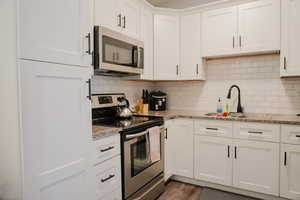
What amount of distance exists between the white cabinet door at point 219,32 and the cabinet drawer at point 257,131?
0.96 meters

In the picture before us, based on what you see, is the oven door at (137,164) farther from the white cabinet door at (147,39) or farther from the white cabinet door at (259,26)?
the white cabinet door at (259,26)

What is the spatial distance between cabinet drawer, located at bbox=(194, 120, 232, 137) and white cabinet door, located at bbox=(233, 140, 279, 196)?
0.51 feet

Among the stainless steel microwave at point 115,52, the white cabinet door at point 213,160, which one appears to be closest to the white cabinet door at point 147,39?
the stainless steel microwave at point 115,52

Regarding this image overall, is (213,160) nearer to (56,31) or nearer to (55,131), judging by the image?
(55,131)

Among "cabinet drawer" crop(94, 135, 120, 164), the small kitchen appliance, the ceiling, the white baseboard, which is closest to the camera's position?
"cabinet drawer" crop(94, 135, 120, 164)

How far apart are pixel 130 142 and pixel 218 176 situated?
1.29 meters

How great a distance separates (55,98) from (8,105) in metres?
0.23

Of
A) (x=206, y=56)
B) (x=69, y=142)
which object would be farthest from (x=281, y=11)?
(x=69, y=142)

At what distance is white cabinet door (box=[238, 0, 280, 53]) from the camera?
7.59 feet

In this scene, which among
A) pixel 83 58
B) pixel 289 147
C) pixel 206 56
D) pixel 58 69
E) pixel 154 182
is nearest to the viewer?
pixel 58 69

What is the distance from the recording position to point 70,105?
1.26 meters

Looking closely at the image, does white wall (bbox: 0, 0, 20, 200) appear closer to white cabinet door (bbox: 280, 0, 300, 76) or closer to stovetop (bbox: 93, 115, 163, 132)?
stovetop (bbox: 93, 115, 163, 132)

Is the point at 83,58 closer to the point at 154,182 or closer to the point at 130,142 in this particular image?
the point at 130,142

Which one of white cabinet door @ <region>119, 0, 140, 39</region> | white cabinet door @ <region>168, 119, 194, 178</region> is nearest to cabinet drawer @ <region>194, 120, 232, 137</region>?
white cabinet door @ <region>168, 119, 194, 178</region>
